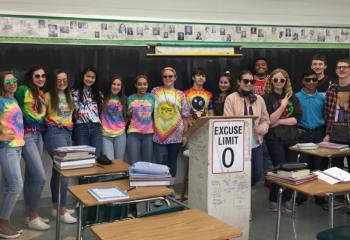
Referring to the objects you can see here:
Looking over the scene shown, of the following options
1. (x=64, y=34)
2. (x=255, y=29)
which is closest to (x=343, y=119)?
(x=255, y=29)

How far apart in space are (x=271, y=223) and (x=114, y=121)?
6.74 ft

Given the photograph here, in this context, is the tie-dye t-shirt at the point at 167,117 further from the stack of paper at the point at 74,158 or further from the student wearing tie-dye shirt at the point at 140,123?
the stack of paper at the point at 74,158

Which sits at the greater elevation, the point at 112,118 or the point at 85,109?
the point at 85,109

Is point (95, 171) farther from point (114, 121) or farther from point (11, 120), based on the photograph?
point (114, 121)

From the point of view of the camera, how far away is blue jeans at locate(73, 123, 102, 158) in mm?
4660

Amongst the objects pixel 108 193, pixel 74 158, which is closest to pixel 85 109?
pixel 74 158

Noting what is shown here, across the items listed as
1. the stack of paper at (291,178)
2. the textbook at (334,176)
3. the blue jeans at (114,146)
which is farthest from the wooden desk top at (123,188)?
the blue jeans at (114,146)

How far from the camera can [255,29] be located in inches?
240

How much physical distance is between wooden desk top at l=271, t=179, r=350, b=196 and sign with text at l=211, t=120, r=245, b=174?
401 mm

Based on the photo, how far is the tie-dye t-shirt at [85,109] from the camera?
464 cm

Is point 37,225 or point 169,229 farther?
point 37,225

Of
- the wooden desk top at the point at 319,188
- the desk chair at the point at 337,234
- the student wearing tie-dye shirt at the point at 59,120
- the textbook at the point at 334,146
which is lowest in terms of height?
the desk chair at the point at 337,234

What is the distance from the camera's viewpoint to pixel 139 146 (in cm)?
512

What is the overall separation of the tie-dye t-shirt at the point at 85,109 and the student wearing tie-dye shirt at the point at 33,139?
1.55 ft
